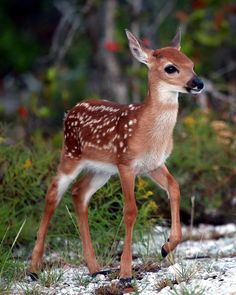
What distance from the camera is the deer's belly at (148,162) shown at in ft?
24.4

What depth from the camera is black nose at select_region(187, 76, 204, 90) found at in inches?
283

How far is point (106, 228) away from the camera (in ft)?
28.7

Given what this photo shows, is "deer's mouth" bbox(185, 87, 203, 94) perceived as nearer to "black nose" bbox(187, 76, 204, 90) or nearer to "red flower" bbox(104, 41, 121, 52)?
"black nose" bbox(187, 76, 204, 90)

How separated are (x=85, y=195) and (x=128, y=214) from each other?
79 cm

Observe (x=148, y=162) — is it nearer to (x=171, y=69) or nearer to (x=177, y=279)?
(x=171, y=69)

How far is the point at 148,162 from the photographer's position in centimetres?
747

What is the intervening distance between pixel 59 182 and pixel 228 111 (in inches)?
217

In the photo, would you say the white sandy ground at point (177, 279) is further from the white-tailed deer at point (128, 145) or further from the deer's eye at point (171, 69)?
the deer's eye at point (171, 69)

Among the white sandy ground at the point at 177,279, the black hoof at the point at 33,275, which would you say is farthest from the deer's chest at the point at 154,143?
the black hoof at the point at 33,275

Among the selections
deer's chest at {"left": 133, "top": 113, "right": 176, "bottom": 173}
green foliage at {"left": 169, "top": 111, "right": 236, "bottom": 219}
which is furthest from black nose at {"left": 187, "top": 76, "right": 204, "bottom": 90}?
green foliage at {"left": 169, "top": 111, "right": 236, "bottom": 219}

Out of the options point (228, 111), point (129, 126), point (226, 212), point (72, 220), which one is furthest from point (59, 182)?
point (228, 111)

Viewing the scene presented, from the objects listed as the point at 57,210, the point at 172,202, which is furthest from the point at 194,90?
the point at 57,210

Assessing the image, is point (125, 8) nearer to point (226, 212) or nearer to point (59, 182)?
point (226, 212)

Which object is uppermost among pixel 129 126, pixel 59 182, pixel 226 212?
pixel 129 126
